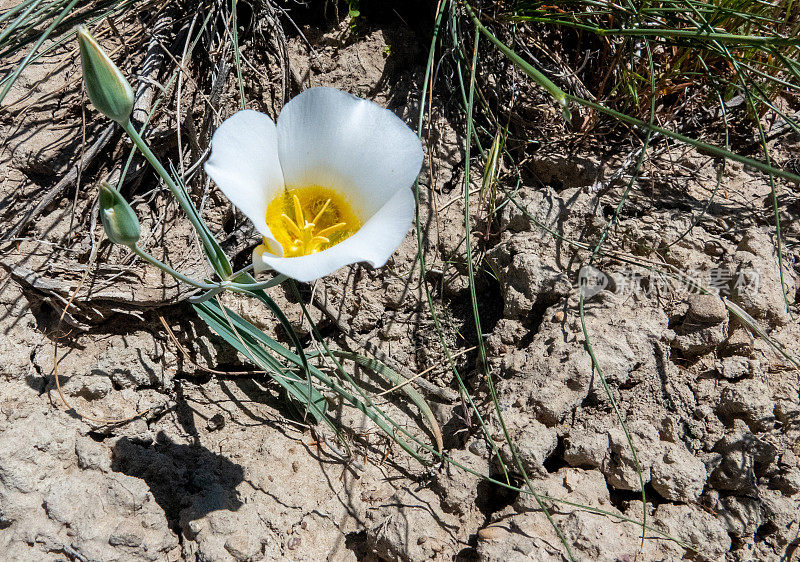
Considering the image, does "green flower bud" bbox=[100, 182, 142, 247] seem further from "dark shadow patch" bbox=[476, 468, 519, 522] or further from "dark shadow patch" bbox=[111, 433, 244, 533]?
"dark shadow patch" bbox=[476, 468, 519, 522]

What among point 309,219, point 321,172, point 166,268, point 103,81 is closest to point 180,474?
point 166,268

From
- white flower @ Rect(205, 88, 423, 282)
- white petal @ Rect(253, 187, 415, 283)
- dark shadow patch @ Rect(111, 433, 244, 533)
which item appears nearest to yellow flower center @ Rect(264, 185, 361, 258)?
white flower @ Rect(205, 88, 423, 282)

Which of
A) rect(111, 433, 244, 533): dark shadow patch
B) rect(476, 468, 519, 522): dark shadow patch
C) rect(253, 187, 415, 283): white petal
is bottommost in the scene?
rect(476, 468, 519, 522): dark shadow patch

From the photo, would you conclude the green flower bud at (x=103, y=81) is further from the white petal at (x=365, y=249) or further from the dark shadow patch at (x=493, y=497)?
the dark shadow patch at (x=493, y=497)

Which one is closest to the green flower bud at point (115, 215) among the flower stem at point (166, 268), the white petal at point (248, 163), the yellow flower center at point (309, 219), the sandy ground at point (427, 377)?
the flower stem at point (166, 268)

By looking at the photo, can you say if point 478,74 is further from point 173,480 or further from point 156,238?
point 173,480

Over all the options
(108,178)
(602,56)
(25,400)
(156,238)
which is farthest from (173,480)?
(602,56)
